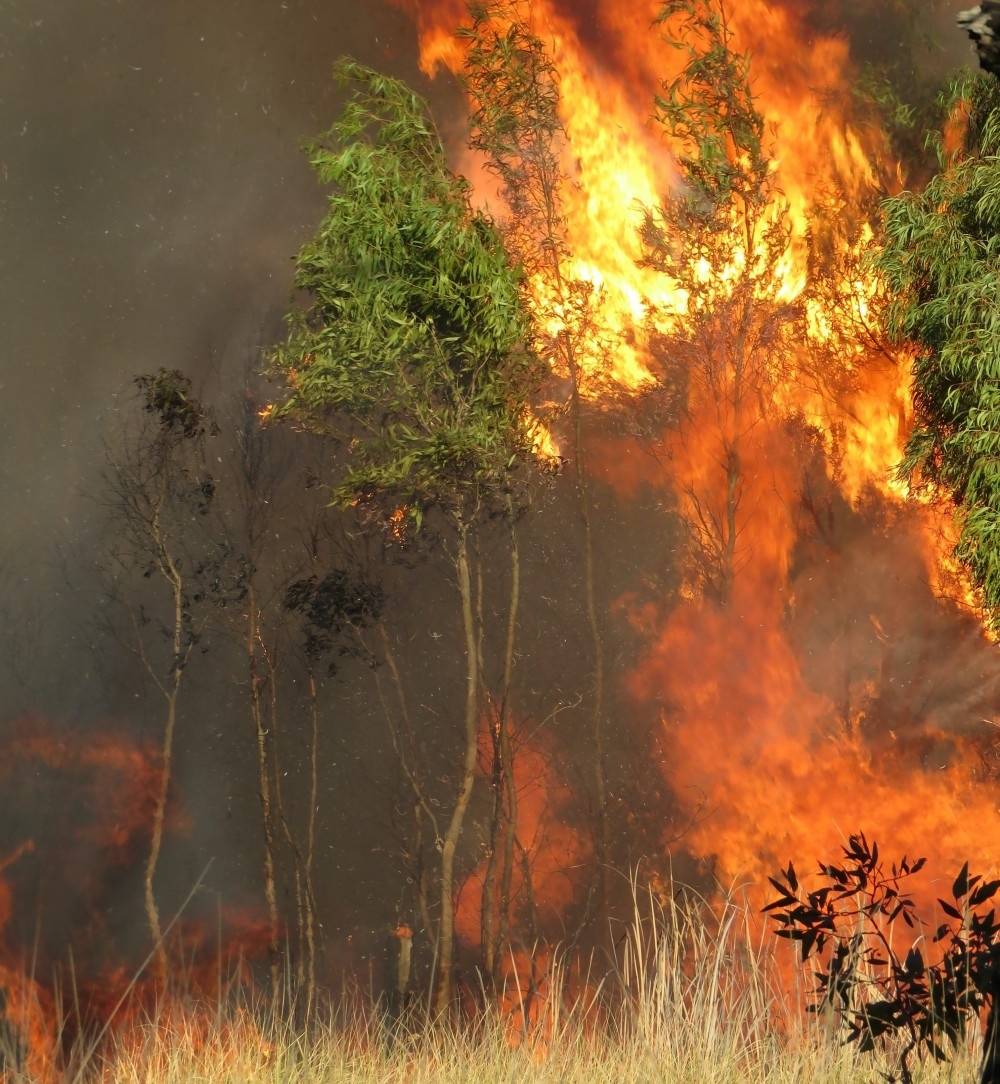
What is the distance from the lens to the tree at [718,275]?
9812mm

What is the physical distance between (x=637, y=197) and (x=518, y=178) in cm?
103

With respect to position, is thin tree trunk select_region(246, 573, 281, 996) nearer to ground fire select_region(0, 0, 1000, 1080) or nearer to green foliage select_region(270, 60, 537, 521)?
green foliage select_region(270, 60, 537, 521)

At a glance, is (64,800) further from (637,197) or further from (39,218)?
(637,197)

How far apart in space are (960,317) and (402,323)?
3.82 metres

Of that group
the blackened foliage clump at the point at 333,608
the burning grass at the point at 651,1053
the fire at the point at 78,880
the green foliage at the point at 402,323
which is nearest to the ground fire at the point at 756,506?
the green foliage at the point at 402,323

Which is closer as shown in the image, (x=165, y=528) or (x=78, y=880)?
(x=78, y=880)

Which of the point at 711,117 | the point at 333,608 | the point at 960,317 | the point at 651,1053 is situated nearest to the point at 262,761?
the point at 333,608

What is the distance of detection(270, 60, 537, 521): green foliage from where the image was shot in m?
8.17

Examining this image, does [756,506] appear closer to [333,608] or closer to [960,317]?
[960,317]

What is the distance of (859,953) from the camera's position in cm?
302

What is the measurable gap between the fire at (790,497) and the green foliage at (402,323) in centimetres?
113

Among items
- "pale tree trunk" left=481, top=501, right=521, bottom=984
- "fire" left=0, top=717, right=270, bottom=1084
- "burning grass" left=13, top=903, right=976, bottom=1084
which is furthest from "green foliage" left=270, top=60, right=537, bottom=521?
"burning grass" left=13, top=903, right=976, bottom=1084

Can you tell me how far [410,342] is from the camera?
8234 millimetres

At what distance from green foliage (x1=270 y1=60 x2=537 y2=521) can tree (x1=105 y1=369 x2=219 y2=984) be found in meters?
0.66
